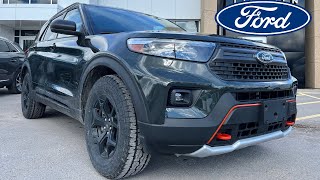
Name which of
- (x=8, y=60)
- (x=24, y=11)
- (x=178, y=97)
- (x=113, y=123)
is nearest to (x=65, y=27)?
(x=113, y=123)

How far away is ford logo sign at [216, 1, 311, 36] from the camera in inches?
661

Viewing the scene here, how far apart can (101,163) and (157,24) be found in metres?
1.91

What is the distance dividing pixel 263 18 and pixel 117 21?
48.7 ft

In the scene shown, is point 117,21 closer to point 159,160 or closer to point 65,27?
point 65,27

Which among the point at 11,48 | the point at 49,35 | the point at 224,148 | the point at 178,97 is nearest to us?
the point at 178,97

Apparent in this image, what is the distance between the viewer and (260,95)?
8.58 feet

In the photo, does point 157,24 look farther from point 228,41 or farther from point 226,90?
point 226,90

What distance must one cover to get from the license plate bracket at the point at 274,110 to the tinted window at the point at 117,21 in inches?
63.2

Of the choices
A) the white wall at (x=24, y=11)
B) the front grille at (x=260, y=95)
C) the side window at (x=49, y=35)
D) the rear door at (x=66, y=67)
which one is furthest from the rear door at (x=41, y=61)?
the white wall at (x=24, y=11)

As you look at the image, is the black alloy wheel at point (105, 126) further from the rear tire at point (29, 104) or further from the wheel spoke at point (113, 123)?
A: the rear tire at point (29, 104)

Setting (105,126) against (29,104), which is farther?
(29,104)

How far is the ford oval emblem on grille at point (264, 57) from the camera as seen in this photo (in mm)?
2673

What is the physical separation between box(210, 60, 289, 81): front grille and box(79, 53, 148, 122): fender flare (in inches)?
22.9

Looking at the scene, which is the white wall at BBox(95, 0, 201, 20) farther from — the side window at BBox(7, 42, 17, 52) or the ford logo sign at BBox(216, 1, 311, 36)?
the side window at BBox(7, 42, 17, 52)
